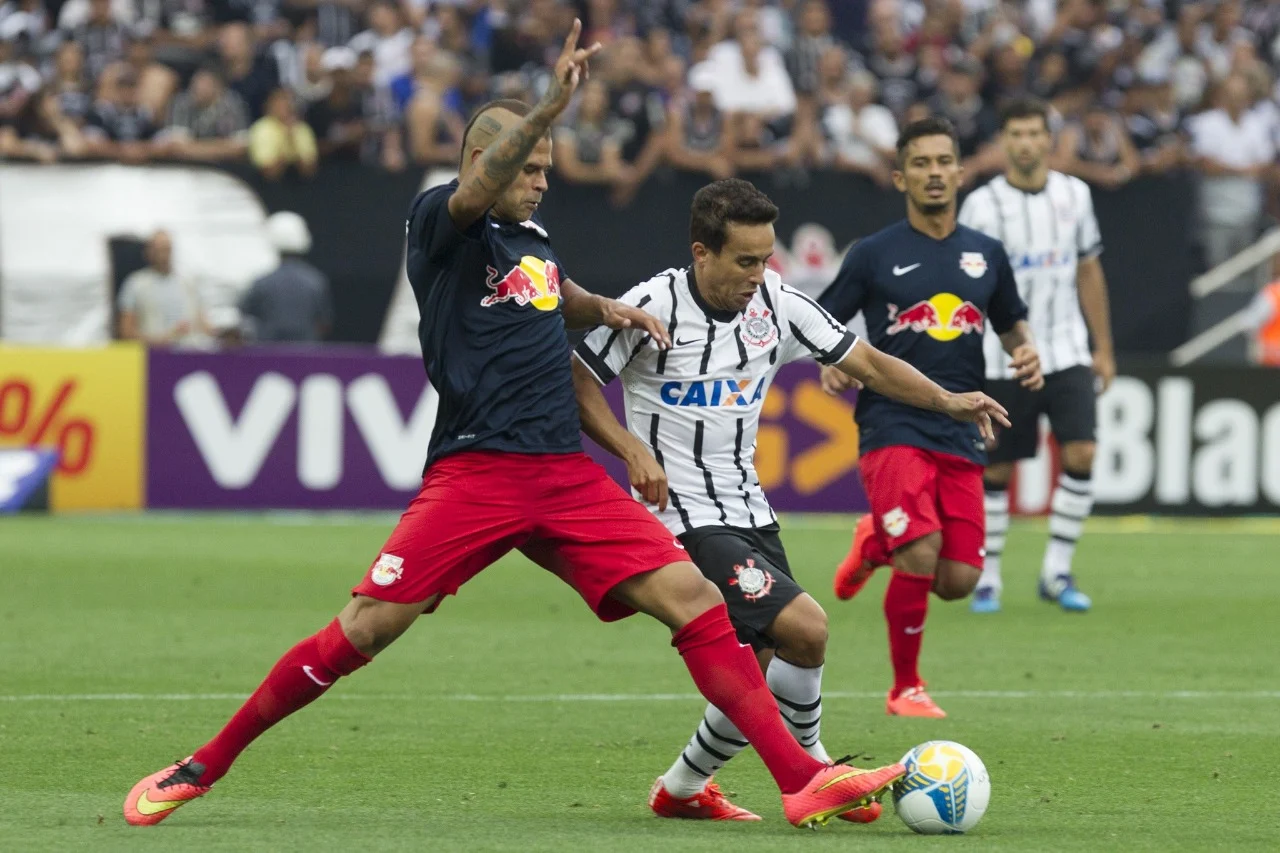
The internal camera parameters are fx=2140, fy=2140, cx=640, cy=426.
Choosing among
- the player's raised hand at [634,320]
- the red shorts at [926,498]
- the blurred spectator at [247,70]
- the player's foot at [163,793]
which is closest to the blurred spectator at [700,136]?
the blurred spectator at [247,70]

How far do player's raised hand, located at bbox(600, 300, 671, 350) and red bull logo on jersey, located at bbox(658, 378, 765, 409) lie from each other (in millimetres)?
294

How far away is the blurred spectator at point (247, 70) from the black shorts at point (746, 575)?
1381 centimetres

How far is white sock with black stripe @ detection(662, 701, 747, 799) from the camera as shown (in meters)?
6.22

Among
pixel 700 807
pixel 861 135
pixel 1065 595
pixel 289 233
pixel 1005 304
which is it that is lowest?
pixel 1065 595

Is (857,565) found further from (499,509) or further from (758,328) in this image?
(499,509)

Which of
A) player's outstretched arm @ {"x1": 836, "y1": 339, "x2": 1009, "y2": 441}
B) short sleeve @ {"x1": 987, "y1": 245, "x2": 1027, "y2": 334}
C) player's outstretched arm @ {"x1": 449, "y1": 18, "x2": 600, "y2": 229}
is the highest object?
player's outstretched arm @ {"x1": 449, "y1": 18, "x2": 600, "y2": 229}

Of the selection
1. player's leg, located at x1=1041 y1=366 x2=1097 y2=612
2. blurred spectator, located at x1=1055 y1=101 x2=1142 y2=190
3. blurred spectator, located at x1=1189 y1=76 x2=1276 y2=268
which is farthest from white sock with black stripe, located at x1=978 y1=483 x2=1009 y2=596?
blurred spectator, located at x1=1189 y1=76 x2=1276 y2=268

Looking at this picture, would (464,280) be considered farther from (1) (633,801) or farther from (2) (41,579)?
(2) (41,579)

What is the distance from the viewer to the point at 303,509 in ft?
55.9

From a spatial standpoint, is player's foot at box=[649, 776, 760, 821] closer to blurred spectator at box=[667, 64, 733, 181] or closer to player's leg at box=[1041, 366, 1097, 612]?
player's leg at box=[1041, 366, 1097, 612]

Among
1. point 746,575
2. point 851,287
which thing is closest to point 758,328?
point 746,575

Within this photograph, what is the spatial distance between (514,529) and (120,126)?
45.1ft

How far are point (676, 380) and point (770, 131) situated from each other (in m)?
13.4

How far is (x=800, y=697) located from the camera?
658cm
